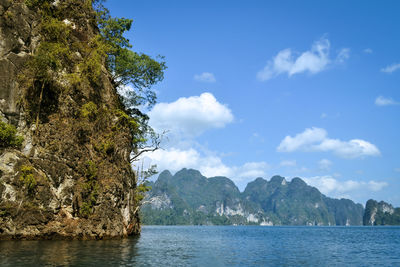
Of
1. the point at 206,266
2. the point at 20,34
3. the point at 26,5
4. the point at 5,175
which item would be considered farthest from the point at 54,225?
the point at 26,5

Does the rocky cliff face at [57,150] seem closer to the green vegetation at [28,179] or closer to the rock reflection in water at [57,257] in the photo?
the green vegetation at [28,179]

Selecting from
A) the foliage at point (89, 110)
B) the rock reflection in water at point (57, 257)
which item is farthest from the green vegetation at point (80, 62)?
the rock reflection in water at point (57, 257)

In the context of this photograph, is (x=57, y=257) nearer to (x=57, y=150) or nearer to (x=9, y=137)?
(x=57, y=150)

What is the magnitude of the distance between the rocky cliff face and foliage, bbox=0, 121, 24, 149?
1.15 feet

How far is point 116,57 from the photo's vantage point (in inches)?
1396

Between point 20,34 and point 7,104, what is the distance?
6407 mm

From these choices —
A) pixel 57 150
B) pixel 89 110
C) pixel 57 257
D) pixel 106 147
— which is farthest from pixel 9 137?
pixel 57 257

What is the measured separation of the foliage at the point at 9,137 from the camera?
23225 mm

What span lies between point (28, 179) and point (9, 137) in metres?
3.51

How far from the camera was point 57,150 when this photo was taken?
1006 inches

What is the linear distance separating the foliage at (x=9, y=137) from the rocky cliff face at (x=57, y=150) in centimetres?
35

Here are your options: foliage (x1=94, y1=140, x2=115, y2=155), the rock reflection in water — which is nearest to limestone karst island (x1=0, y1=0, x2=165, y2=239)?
foliage (x1=94, y1=140, x2=115, y2=155)

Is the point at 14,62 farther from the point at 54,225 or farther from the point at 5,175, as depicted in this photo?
the point at 54,225

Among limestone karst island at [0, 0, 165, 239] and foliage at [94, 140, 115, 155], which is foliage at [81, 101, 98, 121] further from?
foliage at [94, 140, 115, 155]
